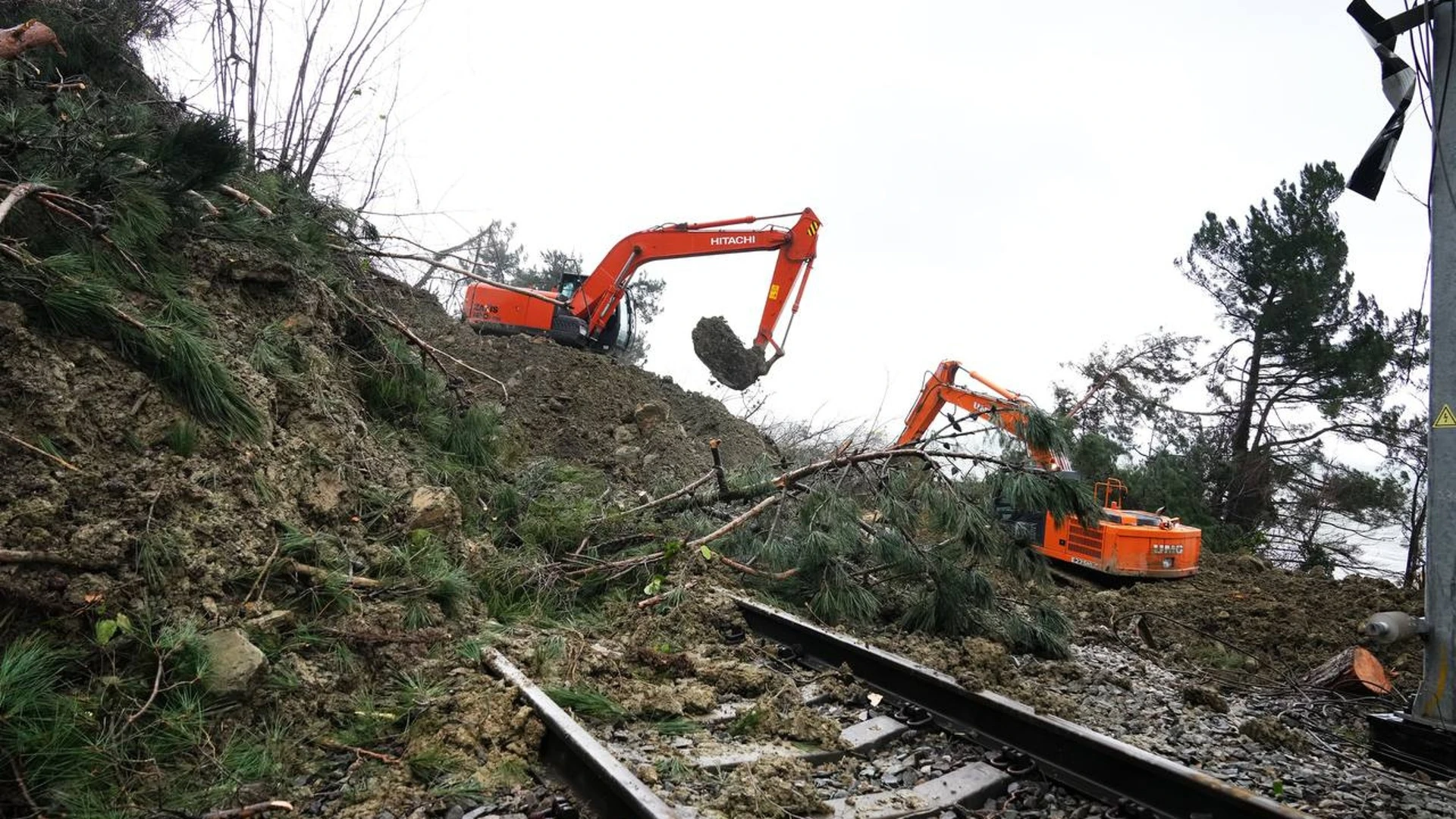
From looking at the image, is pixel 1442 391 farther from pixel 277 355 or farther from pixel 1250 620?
pixel 277 355

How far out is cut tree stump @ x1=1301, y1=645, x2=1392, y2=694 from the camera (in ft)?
16.4

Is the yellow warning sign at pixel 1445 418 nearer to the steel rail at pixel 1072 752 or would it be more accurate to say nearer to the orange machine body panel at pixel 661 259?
the steel rail at pixel 1072 752

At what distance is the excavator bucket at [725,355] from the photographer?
39.0ft

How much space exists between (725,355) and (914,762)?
29.9 feet

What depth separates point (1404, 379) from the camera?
17266 mm

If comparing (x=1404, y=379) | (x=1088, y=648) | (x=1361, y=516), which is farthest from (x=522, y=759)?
(x=1404, y=379)

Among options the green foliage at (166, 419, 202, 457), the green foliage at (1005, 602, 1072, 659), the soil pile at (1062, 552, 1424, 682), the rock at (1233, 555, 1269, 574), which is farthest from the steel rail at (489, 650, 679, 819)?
the rock at (1233, 555, 1269, 574)

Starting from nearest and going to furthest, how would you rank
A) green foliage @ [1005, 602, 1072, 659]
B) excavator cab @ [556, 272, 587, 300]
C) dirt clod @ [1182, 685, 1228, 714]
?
dirt clod @ [1182, 685, 1228, 714] < green foliage @ [1005, 602, 1072, 659] < excavator cab @ [556, 272, 587, 300]

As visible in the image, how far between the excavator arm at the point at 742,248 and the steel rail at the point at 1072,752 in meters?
7.85

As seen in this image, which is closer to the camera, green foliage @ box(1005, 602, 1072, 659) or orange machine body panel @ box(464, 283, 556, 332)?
green foliage @ box(1005, 602, 1072, 659)

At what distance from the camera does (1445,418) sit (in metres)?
4.33

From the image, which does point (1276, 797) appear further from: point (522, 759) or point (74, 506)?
point (74, 506)

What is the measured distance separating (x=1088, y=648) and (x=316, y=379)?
5.32 m

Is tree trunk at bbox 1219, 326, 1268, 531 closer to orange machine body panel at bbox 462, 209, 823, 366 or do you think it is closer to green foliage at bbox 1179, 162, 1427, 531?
green foliage at bbox 1179, 162, 1427, 531
